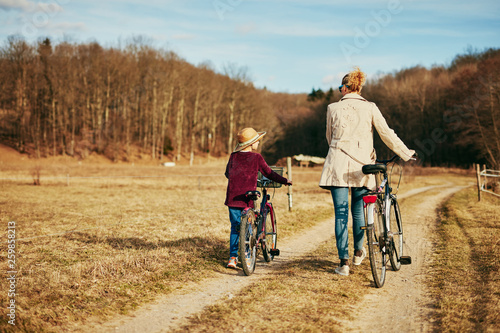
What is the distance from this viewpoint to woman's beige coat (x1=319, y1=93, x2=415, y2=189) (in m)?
5.03

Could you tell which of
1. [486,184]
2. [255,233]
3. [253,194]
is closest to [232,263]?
[255,233]

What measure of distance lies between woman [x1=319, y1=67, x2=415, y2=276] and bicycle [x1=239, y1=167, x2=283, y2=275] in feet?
3.51

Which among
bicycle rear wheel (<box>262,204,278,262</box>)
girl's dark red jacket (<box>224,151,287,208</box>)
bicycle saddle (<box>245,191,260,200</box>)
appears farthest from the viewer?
bicycle rear wheel (<box>262,204,278,262</box>)

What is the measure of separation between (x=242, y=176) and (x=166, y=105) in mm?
52024

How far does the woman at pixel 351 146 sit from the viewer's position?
504 cm

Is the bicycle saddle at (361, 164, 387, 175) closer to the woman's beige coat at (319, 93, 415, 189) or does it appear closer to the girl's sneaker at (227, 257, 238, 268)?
the woman's beige coat at (319, 93, 415, 189)

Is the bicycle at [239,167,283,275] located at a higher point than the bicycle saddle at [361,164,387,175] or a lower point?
lower

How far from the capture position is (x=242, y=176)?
221 inches

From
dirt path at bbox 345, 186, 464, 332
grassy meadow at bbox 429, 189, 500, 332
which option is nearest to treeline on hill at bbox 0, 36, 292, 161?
grassy meadow at bbox 429, 189, 500, 332

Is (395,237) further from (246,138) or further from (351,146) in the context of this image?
(246,138)

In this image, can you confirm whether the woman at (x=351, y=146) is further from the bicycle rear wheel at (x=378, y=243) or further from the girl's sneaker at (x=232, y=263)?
the girl's sneaker at (x=232, y=263)

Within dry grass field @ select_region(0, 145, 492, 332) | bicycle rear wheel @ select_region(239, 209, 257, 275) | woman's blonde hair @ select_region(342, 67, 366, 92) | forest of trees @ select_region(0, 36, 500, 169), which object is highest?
forest of trees @ select_region(0, 36, 500, 169)

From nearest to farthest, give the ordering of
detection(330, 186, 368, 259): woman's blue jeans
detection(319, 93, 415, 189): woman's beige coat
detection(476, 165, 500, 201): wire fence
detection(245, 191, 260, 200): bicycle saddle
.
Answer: detection(319, 93, 415, 189): woman's beige coat → detection(330, 186, 368, 259): woman's blue jeans → detection(245, 191, 260, 200): bicycle saddle → detection(476, 165, 500, 201): wire fence

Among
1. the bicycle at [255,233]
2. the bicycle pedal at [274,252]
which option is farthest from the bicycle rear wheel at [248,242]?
the bicycle pedal at [274,252]
